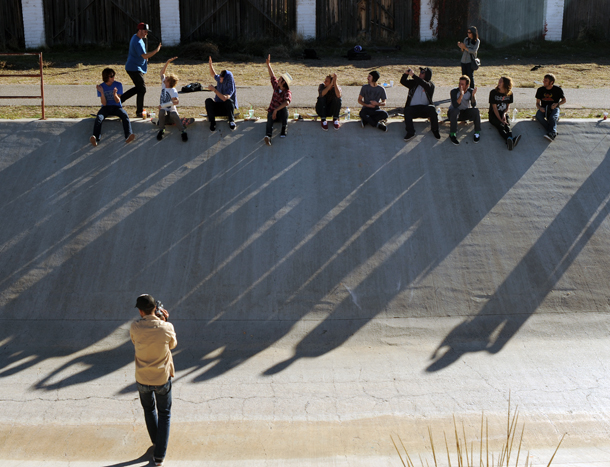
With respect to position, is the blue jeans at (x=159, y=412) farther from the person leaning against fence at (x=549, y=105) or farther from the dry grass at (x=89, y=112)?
the person leaning against fence at (x=549, y=105)

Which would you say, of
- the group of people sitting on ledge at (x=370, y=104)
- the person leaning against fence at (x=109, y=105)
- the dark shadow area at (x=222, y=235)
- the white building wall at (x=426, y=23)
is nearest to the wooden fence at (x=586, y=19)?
the white building wall at (x=426, y=23)

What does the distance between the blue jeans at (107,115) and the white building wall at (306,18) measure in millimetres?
12837

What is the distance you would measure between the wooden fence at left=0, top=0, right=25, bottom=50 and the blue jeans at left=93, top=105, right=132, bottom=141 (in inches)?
530

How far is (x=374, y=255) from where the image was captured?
27.8 ft

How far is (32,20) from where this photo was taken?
806 inches

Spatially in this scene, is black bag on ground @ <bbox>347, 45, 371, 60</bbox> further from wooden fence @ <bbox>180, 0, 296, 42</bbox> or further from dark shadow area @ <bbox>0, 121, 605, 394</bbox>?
dark shadow area @ <bbox>0, 121, 605, 394</bbox>

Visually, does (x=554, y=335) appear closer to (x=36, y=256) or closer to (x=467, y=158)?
(x=467, y=158)

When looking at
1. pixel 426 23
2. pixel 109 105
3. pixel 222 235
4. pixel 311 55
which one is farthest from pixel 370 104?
pixel 426 23

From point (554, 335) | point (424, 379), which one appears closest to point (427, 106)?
point (554, 335)

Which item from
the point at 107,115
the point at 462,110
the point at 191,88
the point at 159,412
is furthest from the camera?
the point at 191,88

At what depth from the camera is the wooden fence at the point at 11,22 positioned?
2059 cm

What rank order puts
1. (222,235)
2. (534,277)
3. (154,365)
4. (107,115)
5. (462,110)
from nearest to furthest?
(154,365), (534,277), (222,235), (107,115), (462,110)

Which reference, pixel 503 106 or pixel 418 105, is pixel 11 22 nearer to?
pixel 418 105

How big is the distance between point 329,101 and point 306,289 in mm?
3916
